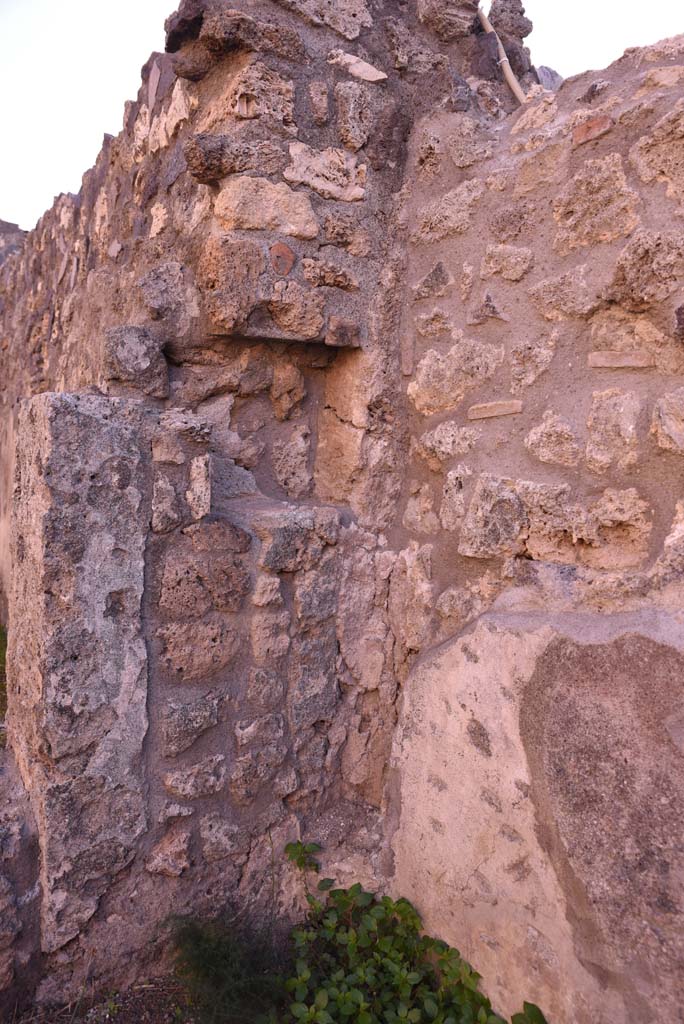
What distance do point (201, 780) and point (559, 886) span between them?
850 millimetres

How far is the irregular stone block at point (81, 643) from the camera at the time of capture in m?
1.53

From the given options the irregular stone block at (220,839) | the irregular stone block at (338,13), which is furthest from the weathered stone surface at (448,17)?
the irregular stone block at (220,839)

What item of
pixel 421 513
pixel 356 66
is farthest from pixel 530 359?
pixel 356 66

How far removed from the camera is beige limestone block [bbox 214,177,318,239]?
1.76 m

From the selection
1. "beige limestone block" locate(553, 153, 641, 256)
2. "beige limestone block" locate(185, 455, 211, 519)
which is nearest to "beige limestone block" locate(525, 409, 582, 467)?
"beige limestone block" locate(553, 153, 641, 256)

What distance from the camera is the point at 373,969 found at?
1.65 meters

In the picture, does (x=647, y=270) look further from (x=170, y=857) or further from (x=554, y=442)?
(x=170, y=857)

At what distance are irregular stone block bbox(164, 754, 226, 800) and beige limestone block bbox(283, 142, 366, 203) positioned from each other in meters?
1.52

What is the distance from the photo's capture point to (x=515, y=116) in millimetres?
1923

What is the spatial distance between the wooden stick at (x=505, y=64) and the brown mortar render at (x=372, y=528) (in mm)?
44

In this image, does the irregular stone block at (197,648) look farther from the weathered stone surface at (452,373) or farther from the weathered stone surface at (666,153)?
the weathered stone surface at (666,153)

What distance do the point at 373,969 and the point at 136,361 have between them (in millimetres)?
1579

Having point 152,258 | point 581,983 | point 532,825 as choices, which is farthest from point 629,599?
point 152,258

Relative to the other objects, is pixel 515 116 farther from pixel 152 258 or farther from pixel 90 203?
pixel 90 203
